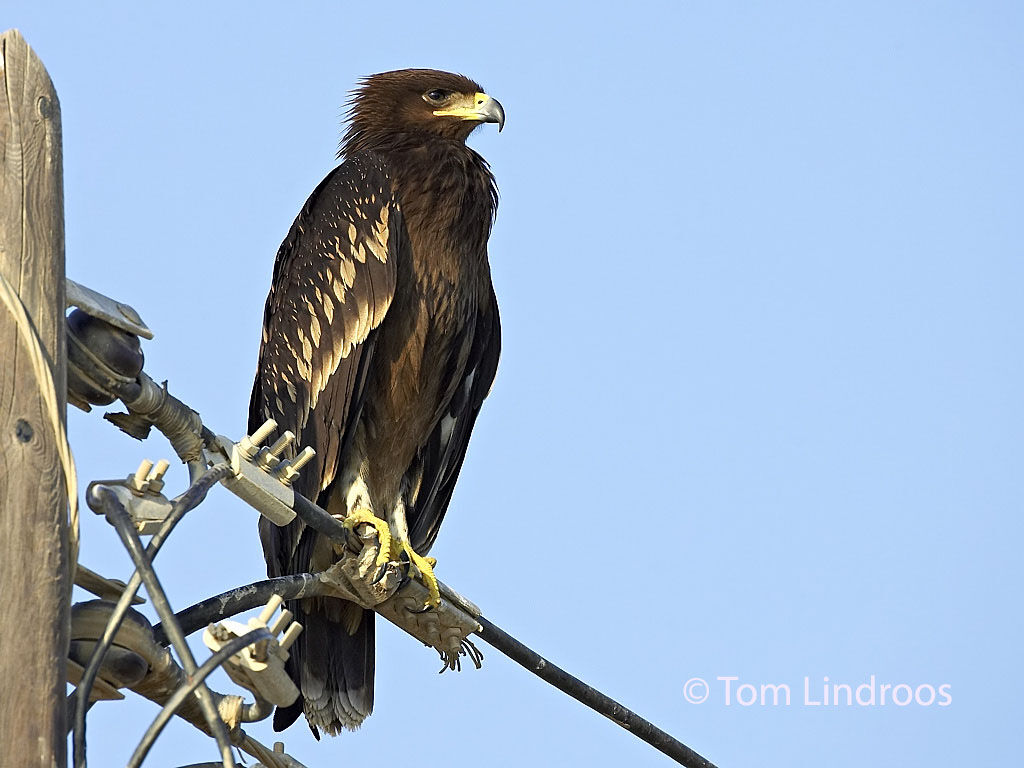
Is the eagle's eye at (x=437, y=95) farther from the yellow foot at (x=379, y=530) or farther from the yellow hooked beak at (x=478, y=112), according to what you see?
the yellow foot at (x=379, y=530)

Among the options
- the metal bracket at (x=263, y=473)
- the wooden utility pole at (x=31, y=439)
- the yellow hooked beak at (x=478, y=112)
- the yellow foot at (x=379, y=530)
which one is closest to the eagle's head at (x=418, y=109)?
the yellow hooked beak at (x=478, y=112)

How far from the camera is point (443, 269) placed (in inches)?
222

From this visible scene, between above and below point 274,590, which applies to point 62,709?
below

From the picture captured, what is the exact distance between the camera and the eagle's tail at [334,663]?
505 centimetres

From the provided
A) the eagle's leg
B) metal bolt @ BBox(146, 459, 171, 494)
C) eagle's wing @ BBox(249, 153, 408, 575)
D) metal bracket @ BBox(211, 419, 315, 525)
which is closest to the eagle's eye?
eagle's wing @ BBox(249, 153, 408, 575)

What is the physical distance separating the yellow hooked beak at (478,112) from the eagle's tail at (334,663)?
2297mm

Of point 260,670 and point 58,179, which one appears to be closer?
point 58,179

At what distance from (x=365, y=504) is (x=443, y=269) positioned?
1005 mm

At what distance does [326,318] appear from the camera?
18.5 feet

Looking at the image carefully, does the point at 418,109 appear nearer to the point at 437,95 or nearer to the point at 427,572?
the point at 437,95

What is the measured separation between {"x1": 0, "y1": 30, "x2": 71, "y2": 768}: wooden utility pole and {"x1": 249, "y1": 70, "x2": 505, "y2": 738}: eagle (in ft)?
8.97

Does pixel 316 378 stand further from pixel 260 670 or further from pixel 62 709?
pixel 62 709

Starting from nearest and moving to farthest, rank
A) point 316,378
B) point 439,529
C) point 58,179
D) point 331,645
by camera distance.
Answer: point 58,179
point 331,645
point 316,378
point 439,529

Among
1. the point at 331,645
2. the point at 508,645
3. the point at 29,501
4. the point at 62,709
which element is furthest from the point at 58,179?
the point at 331,645
